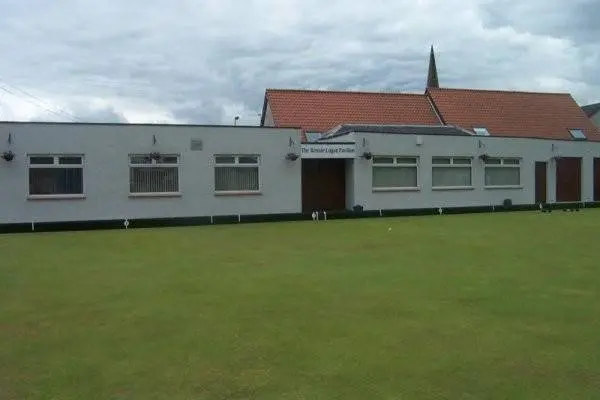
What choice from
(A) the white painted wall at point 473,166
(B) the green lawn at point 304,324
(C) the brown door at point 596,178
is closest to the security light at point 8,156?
(B) the green lawn at point 304,324

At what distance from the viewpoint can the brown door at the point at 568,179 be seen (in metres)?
26.9

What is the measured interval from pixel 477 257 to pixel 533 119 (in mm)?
25031

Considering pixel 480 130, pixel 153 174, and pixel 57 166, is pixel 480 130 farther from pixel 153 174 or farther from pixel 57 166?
pixel 57 166

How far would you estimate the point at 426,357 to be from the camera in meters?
4.71

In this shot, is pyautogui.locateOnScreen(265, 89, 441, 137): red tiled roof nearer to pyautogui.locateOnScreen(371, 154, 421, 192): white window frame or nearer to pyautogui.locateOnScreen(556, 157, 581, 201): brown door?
pyautogui.locateOnScreen(371, 154, 421, 192): white window frame

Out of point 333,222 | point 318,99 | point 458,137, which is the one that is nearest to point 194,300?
point 333,222

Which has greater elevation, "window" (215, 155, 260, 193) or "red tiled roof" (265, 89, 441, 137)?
"red tiled roof" (265, 89, 441, 137)

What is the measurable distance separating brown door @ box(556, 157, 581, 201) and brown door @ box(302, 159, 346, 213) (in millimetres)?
10267

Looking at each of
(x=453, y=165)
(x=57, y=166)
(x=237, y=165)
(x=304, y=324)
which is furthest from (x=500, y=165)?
(x=304, y=324)

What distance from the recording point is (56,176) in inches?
762

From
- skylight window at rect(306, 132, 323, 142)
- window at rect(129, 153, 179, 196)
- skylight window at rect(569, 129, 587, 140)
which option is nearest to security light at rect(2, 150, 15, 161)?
window at rect(129, 153, 179, 196)

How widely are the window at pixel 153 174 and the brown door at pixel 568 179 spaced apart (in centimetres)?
1694

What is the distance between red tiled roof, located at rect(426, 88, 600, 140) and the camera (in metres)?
31.7

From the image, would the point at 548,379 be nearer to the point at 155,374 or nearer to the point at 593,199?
the point at 155,374
